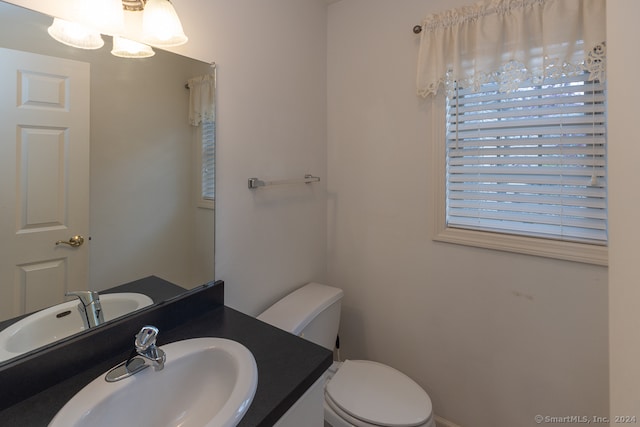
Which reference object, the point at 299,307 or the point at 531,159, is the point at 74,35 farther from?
the point at 531,159

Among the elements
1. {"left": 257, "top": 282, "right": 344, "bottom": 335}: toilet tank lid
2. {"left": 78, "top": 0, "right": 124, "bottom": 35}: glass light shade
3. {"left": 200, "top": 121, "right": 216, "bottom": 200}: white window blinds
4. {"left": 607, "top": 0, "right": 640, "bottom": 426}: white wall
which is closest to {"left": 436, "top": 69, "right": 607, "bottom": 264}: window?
{"left": 607, "top": 0, "right": 640, "bottom": 426}: white wall

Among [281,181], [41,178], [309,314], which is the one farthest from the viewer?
[281,181]

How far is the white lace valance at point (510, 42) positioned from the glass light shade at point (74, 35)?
4.19 feet

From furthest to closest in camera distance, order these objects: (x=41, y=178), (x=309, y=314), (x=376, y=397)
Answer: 1. (x=309, y=314)
2. (x=376, y=397)
3. (x=41, y=178)

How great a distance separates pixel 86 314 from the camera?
853mm

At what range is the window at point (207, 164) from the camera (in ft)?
3.74

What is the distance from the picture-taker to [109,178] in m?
0.90

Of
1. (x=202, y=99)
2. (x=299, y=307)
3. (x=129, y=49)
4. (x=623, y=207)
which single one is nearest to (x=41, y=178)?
(x=129, y=49)

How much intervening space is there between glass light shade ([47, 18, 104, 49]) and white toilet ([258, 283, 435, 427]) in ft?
3.72

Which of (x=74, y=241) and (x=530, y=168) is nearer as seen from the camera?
(x=74, y=241)

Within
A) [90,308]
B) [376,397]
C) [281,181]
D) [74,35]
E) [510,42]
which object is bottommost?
[376,397]

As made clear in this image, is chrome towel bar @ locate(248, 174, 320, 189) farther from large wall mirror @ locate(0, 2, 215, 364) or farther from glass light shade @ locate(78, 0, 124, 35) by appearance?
glass light shade @ locate(78, 0, 124, 35)

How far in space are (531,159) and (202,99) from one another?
1.36 m

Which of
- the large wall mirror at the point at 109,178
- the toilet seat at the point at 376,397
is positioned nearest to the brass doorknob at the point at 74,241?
the large wall mirror at the point at 109,178
